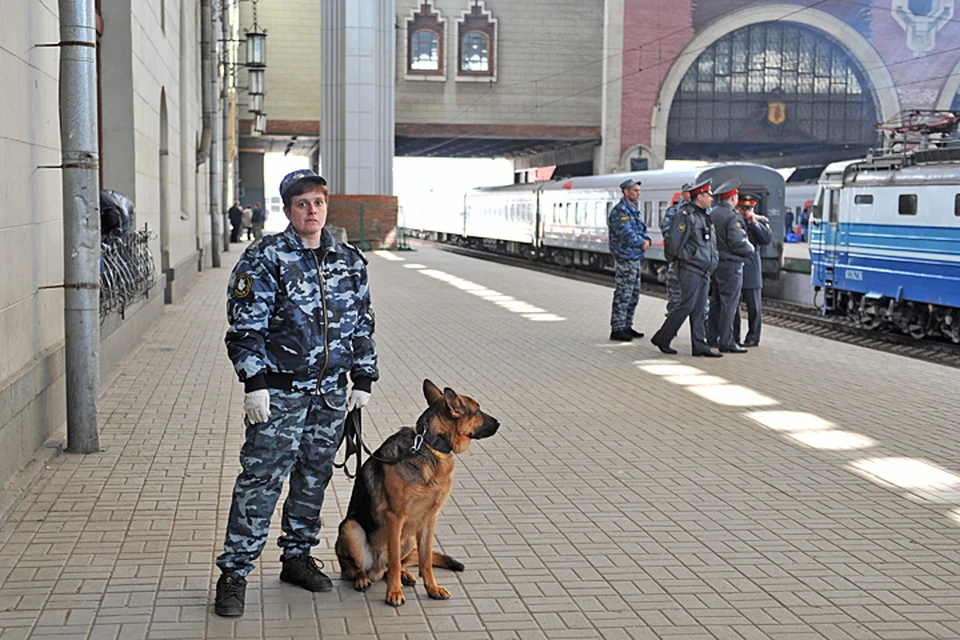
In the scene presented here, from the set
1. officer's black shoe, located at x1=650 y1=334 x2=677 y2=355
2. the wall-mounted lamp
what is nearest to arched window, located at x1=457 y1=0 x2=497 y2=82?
the wall-mounted lamp

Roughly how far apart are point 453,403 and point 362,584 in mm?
904

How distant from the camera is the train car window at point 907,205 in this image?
1681 centimetres

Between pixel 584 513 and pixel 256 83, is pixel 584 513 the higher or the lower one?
the lower one

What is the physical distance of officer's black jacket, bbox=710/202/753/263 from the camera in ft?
45.5

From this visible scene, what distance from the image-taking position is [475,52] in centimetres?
5353

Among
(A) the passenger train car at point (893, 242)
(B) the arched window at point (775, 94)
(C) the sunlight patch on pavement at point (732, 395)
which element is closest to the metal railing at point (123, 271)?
(C) the sunlight patch on pavement at point (732, 395)

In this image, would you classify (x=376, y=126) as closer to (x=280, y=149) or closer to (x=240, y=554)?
(x=280, y=149)

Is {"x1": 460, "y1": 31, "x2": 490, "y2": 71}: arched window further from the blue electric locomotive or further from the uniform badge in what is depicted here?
the uniform badge

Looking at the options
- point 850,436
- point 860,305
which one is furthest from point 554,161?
point 850,436

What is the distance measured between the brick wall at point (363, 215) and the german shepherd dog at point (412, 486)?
107 ft

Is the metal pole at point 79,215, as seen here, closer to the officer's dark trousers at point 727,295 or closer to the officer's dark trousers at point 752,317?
the officer's dark trousers at point 727,295

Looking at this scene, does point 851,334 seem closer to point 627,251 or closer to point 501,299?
point 627,251

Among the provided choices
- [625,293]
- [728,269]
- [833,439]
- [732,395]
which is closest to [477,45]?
[625,293]

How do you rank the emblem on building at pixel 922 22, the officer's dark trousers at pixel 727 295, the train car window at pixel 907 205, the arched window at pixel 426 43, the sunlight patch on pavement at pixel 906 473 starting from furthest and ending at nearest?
the arched window at pixel 426 43 → the emblem on building at pixel 922 22 → the train car window at pixel 907 205 → the officer's dark trousers at pixel 727 295 → the sunlight patch on pavement at pixel 906 473
